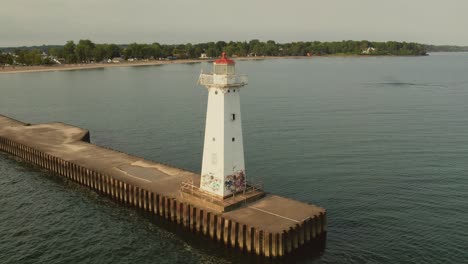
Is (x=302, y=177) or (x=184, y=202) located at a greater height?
(x=184, y=202)

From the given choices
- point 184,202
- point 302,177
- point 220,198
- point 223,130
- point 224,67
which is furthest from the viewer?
point 302,177

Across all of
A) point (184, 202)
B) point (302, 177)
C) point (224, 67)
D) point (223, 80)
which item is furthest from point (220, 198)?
point (302, 177)

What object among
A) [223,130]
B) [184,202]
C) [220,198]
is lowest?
[184,202]

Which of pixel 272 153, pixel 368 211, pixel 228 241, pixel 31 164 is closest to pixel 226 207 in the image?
pixel 228 241

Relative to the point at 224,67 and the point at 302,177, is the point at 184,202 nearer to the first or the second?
the point at 224,67

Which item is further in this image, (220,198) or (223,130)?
(220,198)

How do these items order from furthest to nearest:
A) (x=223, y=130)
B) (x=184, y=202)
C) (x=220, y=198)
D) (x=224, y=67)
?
(x=184, y=202)
(x=220, y=198)
(x=223, y=130)
(x=224, y=67)

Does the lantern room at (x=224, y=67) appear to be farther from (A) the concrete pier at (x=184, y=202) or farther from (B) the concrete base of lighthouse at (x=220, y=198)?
(A) the concrete pier at (x=184, y=202)
